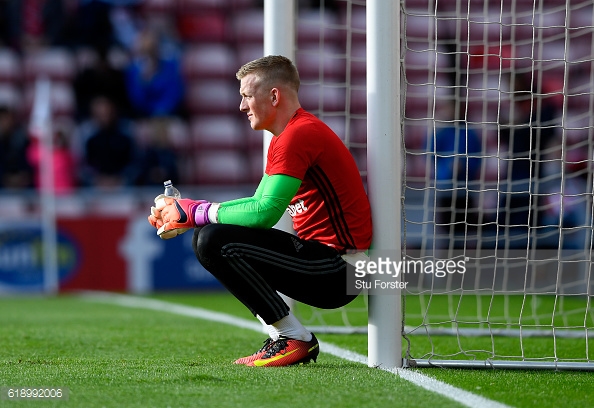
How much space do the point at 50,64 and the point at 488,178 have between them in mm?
6178

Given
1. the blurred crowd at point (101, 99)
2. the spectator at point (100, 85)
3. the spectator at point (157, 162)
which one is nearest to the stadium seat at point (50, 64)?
the blurred crowd at point (101, 99)

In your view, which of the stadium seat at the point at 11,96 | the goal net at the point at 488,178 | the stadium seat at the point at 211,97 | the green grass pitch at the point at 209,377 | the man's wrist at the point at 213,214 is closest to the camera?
the green grass pitch at the point at 209,377

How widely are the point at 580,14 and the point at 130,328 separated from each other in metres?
8.38

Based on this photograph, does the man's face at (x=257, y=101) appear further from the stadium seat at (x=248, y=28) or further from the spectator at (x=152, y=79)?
the stadium seat at (x=248, y=28)

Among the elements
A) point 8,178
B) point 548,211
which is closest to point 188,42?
point 8,178

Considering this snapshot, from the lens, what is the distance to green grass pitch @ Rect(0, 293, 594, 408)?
11.2 feet

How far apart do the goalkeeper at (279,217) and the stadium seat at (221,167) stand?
8.78 meters

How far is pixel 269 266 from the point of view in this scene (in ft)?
13.9

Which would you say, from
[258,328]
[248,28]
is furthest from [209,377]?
[248,28]

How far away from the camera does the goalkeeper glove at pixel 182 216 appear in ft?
14.1

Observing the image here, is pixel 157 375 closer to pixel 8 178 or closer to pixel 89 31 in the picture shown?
pixel 8 178

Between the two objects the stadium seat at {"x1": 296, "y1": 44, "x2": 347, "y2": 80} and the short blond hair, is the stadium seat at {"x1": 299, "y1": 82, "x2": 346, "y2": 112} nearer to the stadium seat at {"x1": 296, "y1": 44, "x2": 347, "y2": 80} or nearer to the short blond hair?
the stadium seat at {"x1": 296, "y1": 44, "x2": 347, "y2": 80}

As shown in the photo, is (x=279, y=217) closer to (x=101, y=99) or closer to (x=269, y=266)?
(x=269, y=266)

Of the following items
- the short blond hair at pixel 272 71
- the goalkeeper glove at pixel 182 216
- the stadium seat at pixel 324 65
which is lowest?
the goalkeeper glove at pixel 182 216
